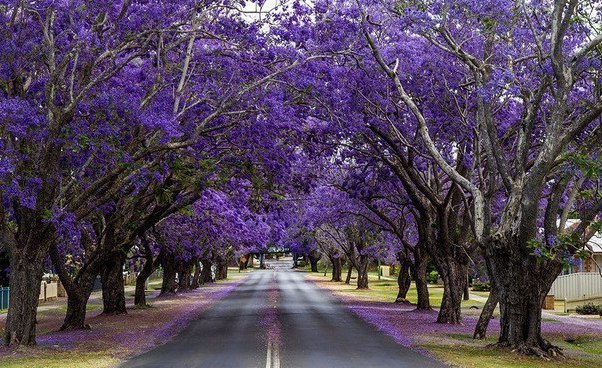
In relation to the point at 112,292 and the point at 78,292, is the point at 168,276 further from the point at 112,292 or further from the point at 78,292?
the point at 78,292

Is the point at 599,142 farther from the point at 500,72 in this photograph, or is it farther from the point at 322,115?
the point at 322,115

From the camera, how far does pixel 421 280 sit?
1414 inches

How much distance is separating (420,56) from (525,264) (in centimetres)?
854

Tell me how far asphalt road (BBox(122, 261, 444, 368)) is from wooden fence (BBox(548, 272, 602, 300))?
580 inches

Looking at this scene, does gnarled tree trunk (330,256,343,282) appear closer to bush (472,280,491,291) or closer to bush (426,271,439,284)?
bush (426,271,439,284)

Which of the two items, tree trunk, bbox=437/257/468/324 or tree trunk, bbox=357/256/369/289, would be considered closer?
tree trunk, bbox=437/257/468/324

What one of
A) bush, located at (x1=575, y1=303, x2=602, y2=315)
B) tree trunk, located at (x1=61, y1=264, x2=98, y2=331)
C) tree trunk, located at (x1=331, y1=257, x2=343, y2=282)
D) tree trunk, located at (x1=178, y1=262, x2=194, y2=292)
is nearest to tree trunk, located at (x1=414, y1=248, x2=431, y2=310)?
bush, located at (x1=575, y1=303, x2=602, y2=315)

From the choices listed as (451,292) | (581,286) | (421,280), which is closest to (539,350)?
(451,292)

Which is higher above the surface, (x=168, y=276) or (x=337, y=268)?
(x=337, y=268)

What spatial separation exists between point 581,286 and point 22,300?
29.9m

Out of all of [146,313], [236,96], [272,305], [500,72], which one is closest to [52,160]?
[236,96]

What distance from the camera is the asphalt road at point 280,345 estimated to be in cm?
1579

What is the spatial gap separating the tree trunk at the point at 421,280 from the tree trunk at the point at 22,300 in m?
20.6

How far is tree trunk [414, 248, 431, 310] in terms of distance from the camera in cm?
3566
